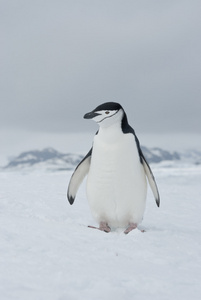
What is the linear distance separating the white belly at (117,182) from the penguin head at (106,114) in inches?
8.3

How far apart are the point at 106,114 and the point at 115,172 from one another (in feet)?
2.17

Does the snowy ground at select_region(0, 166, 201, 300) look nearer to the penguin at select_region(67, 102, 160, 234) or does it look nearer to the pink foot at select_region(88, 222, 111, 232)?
the pink foot at select_region(88, 222, 111, 232)

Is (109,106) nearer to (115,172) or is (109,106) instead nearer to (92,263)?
(115,172)

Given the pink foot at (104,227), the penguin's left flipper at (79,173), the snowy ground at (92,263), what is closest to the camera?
the snowy ground at (92,263)

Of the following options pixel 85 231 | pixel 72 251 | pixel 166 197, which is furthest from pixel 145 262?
pixel 166 197

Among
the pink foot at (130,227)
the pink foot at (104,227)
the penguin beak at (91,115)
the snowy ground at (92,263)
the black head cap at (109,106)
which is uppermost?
the black head cap at (109,106)

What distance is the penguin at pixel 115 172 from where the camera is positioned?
4527 mm

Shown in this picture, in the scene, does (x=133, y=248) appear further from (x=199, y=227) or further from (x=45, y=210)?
(x=45, y=210)

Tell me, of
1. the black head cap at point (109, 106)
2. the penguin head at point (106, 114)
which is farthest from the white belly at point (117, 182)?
the black head cap at point (109, 106)

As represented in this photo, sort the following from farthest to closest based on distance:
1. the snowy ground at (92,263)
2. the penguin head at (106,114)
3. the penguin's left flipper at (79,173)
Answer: the penguin's left flipper at (79,173) → the penguin head at (106,114) → the snowy ground at (92,263)

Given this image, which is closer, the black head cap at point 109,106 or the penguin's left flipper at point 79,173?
the black head cap at point 109,106

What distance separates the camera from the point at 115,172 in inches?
179

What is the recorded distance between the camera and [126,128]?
464 centimetres

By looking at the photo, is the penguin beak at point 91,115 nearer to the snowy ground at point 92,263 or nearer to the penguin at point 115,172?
the penguin at point 115,172
